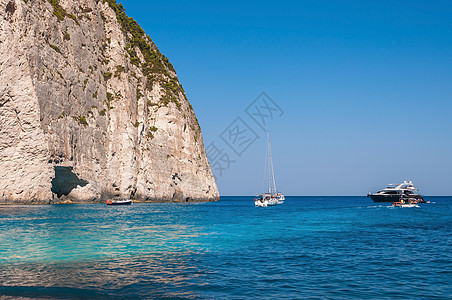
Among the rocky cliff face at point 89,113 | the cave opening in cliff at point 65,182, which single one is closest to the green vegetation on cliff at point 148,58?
the rocky cliff face at point 89,113

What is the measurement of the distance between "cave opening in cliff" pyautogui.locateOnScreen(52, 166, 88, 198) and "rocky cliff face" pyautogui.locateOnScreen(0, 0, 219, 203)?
0.54 ft

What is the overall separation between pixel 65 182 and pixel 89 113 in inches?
507

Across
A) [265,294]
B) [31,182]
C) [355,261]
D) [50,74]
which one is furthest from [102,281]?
[50,74]

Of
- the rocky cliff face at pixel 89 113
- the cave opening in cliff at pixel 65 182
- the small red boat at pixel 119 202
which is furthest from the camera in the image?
the small red boat at pixel 119 202

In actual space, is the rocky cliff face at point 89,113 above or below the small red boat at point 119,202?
above

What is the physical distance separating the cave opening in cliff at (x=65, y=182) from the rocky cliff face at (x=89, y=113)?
16 centimetres

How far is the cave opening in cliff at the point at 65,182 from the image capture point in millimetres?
61044

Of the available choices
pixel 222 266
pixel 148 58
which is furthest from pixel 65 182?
pixel 222 266

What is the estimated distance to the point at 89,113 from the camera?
66.9 m

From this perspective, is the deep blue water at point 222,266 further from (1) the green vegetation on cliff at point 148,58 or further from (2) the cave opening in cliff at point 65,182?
(1) the green vegetation on cliff at point 148,58

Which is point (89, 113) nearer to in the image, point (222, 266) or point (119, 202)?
Answer: point (119, 202)

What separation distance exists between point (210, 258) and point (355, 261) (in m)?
6.45

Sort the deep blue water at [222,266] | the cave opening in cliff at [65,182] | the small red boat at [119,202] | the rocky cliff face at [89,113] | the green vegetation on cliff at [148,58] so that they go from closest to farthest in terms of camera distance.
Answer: the deep blue water at [222,266] → the rocky cliff face at [89,113] → the cave opening in cliff at [65,182] → the small red boat at [119,202] → the green vegetation on cliff at [148,58]

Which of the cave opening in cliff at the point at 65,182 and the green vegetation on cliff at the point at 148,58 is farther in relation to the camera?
the green vegetation on cliff at the point at 148,58
